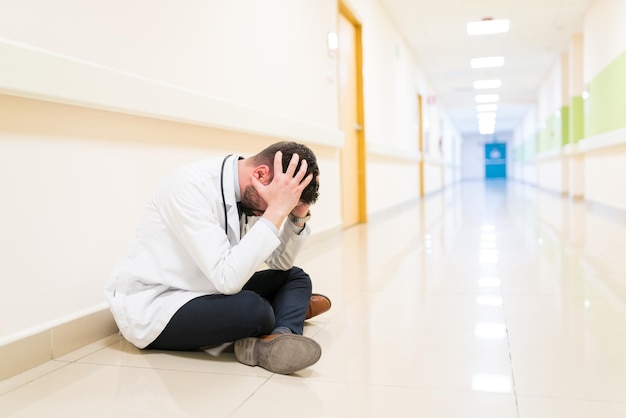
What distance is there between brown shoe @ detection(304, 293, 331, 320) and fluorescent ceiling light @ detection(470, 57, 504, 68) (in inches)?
418

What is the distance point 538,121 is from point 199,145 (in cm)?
1636

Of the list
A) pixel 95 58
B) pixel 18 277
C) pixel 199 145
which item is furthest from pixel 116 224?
pixel 199 145

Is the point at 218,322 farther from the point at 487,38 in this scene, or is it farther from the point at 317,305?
the point at 487,38

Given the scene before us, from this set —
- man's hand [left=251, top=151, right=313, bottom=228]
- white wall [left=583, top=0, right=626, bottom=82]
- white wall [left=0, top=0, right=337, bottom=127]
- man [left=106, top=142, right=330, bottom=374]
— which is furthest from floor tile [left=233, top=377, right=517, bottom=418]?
white wall [left=583, top=0, right=626, bottom=82]

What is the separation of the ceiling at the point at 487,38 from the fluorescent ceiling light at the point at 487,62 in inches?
6.3

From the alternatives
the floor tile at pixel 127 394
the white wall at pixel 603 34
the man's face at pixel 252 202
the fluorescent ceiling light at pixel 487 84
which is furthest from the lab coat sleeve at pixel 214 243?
the fluorescent ceiling light at pixel 487 84

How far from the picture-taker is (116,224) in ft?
7.13

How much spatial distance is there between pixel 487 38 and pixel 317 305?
353 inches

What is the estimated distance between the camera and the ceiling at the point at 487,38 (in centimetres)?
813

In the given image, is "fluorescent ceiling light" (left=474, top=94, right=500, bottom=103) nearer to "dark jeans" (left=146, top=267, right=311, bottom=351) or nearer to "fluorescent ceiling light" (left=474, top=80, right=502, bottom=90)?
"fluorescent ceiling light" (left=474, top=80, right=502, bottom=90)

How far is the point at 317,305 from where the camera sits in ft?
7.20

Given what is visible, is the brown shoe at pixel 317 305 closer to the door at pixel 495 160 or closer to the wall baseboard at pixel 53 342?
the wall baseboard at pixel 53 342

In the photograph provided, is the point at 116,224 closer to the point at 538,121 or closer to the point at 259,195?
the point at 259,195

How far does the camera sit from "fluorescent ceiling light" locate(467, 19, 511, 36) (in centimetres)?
886
